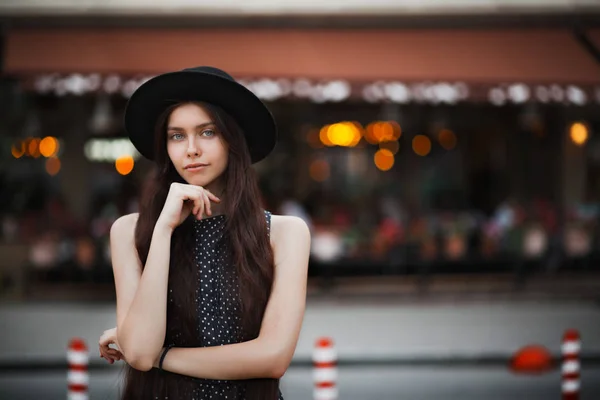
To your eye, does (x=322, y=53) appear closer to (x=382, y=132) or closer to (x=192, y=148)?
(x=382, y=132)

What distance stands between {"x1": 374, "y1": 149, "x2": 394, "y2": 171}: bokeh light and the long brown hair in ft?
50.5

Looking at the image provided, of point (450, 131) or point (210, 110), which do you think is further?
point (450, 131)

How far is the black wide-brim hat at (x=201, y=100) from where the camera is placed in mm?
2398

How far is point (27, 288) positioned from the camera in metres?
15.3

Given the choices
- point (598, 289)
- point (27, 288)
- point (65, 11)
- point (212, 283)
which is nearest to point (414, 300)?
point (598, 289)

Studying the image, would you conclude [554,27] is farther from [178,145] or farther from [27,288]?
[178,145]

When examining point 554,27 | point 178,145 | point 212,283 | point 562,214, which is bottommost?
point 212,283

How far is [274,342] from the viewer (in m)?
2.31

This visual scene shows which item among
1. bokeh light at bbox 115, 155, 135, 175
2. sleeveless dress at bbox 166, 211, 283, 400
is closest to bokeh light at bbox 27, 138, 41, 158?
bokeh light at bbox 115, 155, 135, 175

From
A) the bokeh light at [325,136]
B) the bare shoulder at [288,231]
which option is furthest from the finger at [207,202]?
the bokeh light at [325,136]

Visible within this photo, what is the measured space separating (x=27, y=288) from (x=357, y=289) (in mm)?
5860

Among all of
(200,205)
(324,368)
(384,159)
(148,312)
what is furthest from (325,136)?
(148,312)

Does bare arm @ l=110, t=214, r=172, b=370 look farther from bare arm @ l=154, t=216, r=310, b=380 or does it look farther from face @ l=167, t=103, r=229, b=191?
face @ l=167, t=103, r=229, b=191

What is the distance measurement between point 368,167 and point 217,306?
15492mm
